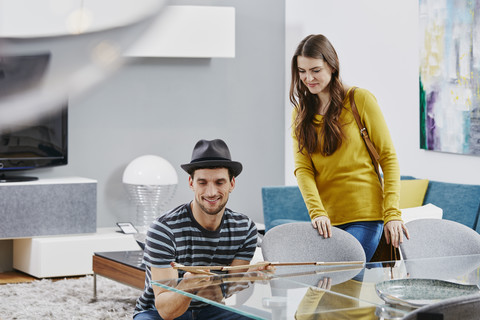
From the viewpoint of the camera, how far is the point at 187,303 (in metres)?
2.35

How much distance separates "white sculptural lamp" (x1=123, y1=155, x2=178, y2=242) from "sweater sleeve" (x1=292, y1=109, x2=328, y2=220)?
9.40ft

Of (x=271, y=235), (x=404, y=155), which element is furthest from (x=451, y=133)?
(x=271, y=235)

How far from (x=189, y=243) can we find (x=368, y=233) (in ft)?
2.65

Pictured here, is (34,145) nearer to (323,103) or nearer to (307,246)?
(323,103)

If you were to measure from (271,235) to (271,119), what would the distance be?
417cm

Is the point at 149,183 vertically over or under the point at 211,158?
under

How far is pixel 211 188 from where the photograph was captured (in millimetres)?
2463

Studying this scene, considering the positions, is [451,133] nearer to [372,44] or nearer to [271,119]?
[372,44]

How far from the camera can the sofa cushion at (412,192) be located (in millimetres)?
4832

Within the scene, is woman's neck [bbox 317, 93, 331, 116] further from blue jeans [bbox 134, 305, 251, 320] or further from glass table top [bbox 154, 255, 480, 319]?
blue jeans [bbox 134, 305, 251, 320]

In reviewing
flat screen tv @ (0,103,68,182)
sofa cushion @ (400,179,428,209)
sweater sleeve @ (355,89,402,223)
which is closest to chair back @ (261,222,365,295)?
sweater sleeve @ (355,89,402,223)

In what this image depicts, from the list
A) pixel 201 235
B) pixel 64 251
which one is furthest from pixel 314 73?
pixel 64 251

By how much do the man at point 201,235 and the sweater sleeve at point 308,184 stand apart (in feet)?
1.55

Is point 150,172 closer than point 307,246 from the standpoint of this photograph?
No
